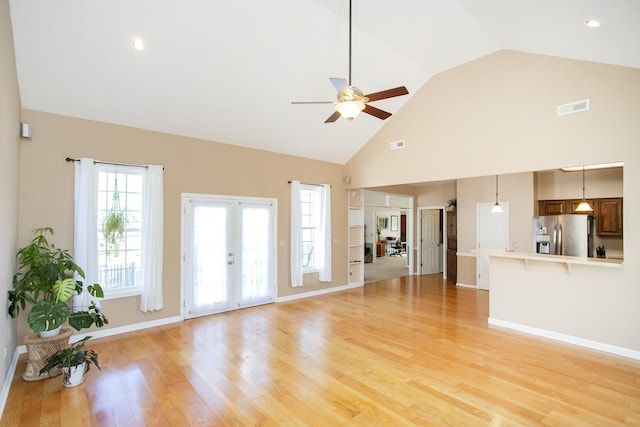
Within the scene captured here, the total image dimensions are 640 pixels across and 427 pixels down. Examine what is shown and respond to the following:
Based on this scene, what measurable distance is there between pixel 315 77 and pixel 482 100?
269 cm

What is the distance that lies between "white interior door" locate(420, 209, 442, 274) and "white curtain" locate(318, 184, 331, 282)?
373 centimetres

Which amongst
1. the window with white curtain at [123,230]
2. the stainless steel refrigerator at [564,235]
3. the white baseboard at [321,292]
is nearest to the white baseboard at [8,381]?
the window with white curtain at [123,230]

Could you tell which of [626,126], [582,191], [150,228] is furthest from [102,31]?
[582,191]

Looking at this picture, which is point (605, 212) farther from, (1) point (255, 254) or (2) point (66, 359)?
(2) point (66, 359)

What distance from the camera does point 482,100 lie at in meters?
4.93

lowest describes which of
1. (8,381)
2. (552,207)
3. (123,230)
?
(8,381)

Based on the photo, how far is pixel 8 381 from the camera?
3.05m

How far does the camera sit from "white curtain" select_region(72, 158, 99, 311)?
4105mm

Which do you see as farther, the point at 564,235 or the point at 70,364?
the point at 564,235

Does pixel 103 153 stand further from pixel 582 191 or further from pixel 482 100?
pixel 582 191

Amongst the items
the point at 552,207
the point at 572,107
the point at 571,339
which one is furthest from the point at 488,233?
the point at 572,107

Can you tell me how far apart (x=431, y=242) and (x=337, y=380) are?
288 inches

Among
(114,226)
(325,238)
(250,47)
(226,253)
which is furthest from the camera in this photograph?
(325,238)

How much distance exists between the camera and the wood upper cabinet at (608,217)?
5.96m
